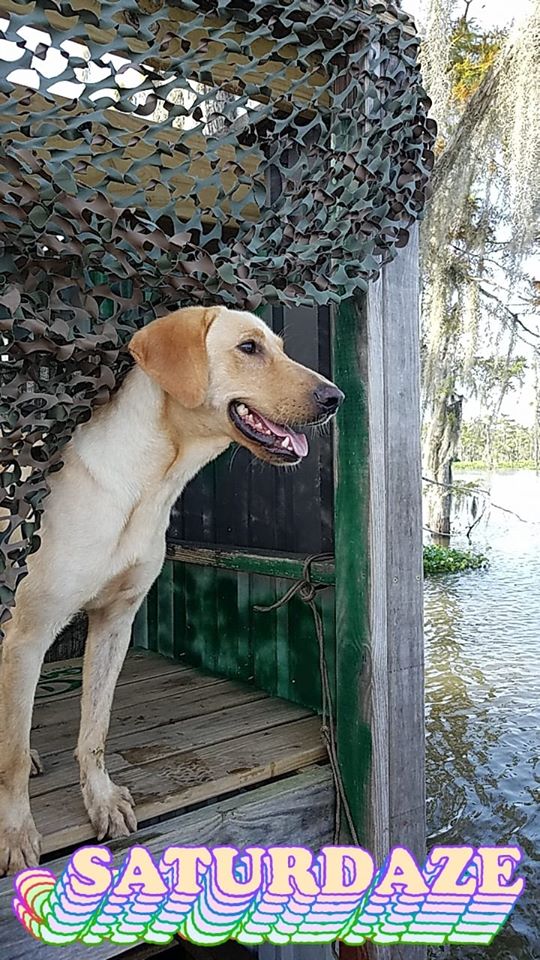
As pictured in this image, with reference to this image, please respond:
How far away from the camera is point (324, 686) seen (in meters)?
2.60

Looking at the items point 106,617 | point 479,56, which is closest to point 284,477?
point 106,617

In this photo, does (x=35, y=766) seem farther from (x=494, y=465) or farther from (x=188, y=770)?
(x=494, y=465)

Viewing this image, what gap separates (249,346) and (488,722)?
3.71 meters

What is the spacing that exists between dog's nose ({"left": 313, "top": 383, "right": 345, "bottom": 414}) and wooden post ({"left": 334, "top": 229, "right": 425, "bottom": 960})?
440mm

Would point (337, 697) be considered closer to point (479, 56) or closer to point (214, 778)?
point (214, 778)

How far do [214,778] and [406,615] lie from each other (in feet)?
2.50

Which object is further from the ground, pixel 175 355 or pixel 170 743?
pixel 175 355

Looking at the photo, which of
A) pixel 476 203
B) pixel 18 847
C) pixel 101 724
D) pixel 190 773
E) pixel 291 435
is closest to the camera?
pixel 18 847

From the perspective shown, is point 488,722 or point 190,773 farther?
point 488,722

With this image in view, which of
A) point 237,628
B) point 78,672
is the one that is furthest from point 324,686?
point 78,672

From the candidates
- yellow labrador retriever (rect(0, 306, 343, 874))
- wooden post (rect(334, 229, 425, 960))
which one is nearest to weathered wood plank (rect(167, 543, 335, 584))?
wooden post (rect(334, 229, 425, 960))

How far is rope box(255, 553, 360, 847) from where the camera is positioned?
246 centimetres

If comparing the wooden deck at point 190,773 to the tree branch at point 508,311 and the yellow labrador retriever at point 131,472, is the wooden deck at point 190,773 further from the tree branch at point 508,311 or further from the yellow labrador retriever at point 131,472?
the tree branch at point 508,311

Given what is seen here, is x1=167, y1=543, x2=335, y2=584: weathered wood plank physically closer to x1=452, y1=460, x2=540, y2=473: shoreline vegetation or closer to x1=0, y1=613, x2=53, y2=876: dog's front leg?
x1=0, y1=613, x2=53, y2=876: dog's front leg
